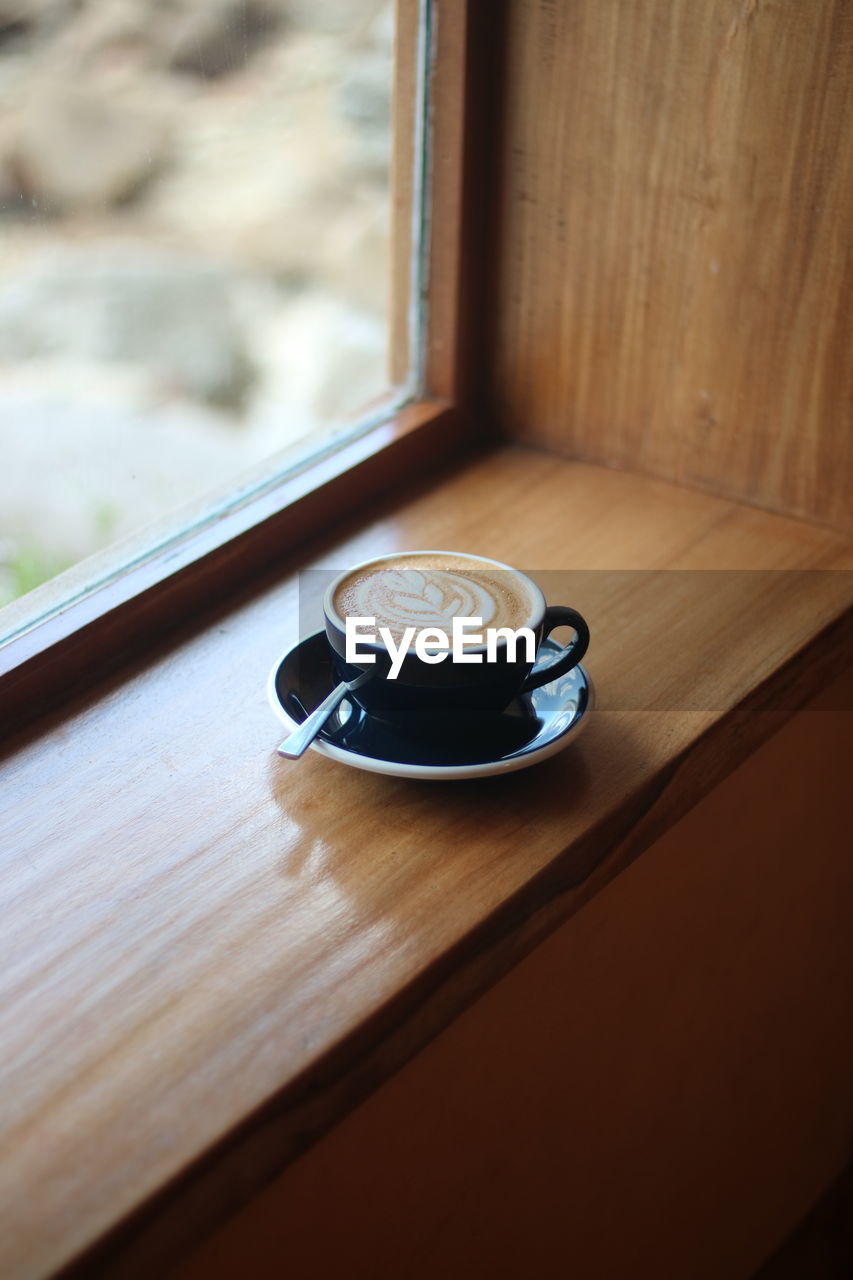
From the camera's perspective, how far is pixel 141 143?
92 centimetres

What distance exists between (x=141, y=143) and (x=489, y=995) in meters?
0.65

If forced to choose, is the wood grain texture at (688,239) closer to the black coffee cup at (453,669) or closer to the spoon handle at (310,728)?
the black coffee cup at (453,669)

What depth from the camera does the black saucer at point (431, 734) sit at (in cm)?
77

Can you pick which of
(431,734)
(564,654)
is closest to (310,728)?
(431,734)

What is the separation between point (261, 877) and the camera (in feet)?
2.43

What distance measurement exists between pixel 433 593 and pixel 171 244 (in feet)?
1.22

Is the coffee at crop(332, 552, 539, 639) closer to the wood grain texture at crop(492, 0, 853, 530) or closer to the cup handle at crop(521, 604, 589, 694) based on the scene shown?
the cup handle at crop(521, 604, 589, 694)

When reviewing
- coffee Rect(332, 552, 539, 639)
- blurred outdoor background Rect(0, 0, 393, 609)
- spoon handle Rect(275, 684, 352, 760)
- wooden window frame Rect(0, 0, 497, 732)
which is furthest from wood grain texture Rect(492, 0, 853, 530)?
spoon handle Rect(275, 684, 352, 760)

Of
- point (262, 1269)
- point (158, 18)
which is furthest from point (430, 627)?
point (158, 18)

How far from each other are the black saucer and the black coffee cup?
16 mm

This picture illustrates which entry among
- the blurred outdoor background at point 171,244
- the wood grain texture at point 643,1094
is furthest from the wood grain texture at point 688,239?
the wood grain texture at point 643,1094

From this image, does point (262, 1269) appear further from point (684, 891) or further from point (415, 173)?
point (415, 173)

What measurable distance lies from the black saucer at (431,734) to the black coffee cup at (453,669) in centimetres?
2

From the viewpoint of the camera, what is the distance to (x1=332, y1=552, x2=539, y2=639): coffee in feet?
2.61
